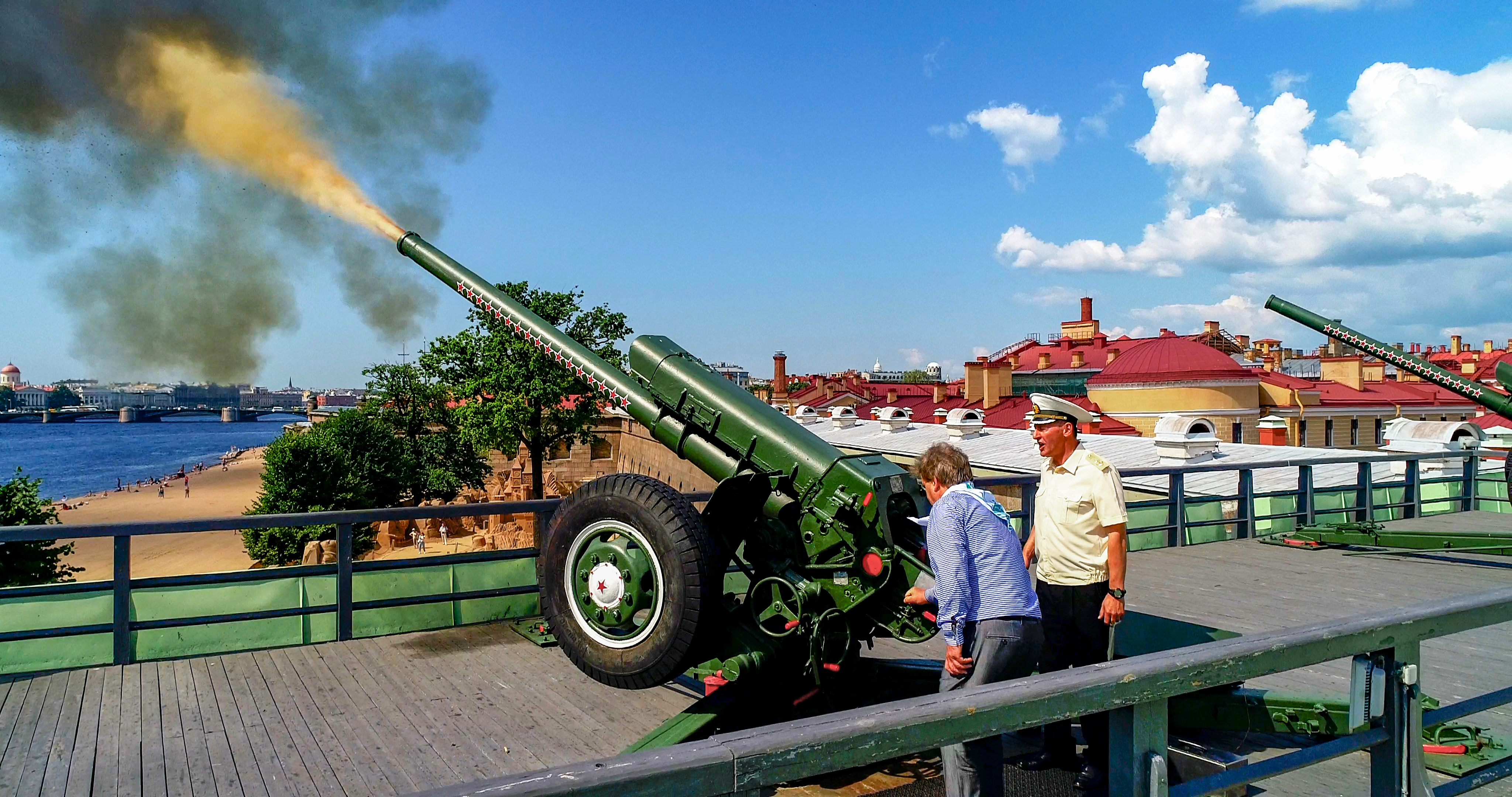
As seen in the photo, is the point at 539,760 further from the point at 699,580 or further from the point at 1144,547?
the point at 1144,547

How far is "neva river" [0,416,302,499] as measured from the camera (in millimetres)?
94375

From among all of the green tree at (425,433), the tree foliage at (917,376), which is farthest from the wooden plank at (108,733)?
the tree foliage at (917,376)

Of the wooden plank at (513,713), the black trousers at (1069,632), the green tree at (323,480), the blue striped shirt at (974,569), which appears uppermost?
the blue striped shirt at (974,569)

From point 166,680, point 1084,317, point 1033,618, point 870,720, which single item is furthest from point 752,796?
point 1084,317

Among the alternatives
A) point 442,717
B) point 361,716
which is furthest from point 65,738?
point 442,717

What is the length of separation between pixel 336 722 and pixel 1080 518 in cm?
394

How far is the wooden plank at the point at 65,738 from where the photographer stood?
12.8 ft

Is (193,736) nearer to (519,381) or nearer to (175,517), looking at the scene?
(519,381)

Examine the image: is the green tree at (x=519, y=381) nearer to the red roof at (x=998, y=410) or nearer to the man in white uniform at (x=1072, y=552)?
the red roof at (x=998, y=410)

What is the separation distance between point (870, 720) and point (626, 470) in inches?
2115

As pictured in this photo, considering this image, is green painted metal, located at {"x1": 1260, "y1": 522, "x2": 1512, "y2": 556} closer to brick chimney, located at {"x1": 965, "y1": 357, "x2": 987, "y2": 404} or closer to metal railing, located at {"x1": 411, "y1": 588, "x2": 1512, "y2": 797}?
metal railing, located at {"x1": 411, "y1": 588, "x2": 1512, "y2": 797}

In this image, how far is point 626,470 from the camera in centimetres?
5472

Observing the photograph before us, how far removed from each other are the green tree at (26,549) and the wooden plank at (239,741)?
1032cm

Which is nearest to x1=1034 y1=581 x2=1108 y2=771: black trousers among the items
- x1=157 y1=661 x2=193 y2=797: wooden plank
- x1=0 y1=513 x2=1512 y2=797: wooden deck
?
x1=0 y1=513 x2=1512 y2=797: wooden deck
